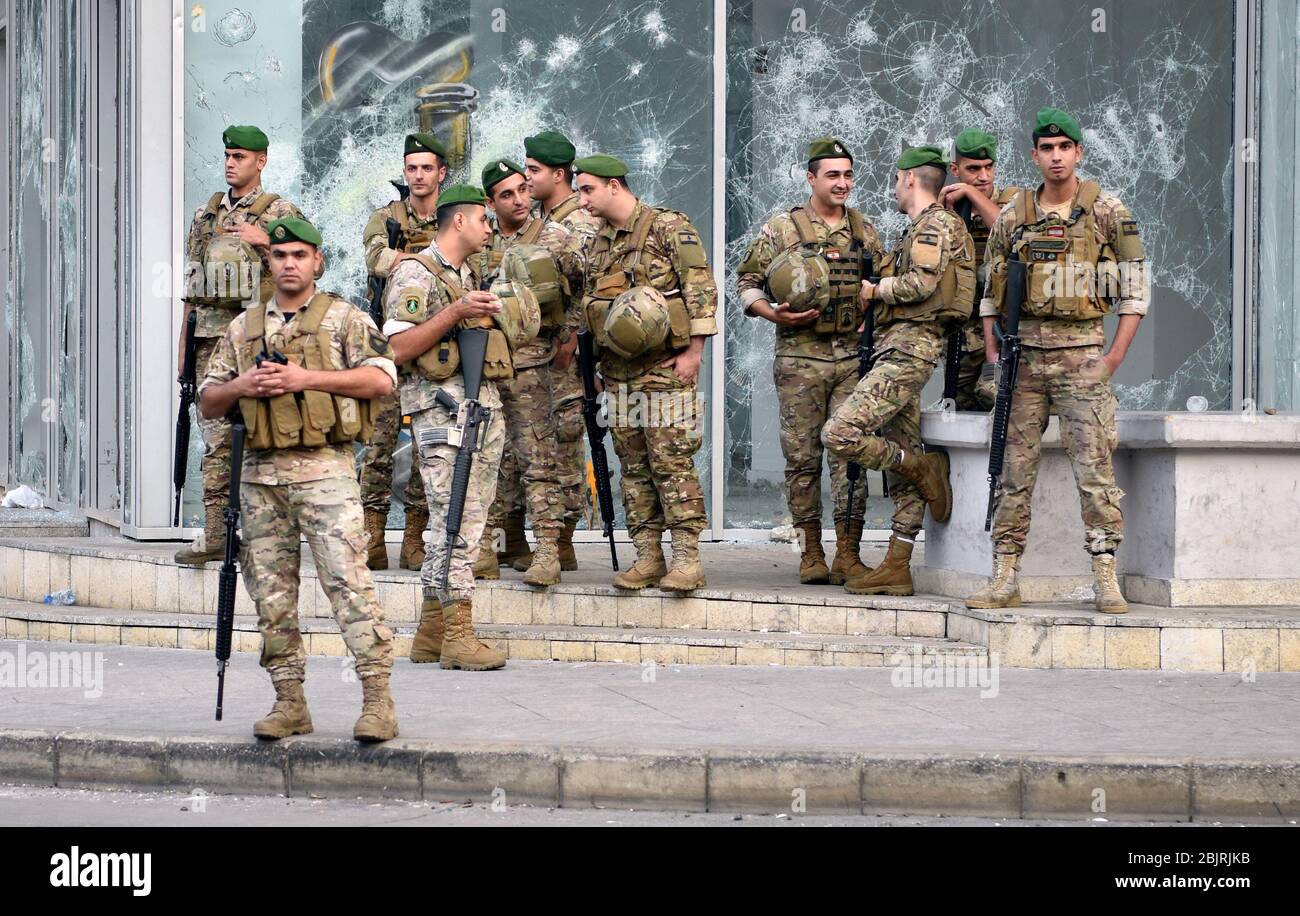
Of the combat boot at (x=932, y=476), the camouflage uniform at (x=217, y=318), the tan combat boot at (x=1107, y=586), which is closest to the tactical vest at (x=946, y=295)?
the combat boot at (x=932, y=476)

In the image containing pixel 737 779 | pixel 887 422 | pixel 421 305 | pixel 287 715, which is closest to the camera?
pixel 737 779

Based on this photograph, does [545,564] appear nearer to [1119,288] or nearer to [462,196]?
[462,196]

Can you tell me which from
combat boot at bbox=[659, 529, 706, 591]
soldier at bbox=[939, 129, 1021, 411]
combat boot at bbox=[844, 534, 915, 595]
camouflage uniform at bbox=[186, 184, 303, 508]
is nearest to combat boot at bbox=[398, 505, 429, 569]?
camouflage uniform at bbox=[186, 184, 303, 508]

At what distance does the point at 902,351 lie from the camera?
958cm

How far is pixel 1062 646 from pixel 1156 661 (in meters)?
0.42

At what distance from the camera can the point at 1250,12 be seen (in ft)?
43.9

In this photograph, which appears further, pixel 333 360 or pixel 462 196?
pixel 462 196

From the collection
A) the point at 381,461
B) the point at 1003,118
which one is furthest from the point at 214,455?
the point at 1003,118

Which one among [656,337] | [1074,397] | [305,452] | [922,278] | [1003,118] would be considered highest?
[1003,118]

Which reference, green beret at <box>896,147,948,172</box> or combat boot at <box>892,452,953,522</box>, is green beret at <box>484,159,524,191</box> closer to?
green beret at <box>896,147,948,172</box>

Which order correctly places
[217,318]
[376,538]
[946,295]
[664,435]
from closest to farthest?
[664,435], [946,295], [217,318], [376,538]

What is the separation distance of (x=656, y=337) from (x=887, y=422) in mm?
1283

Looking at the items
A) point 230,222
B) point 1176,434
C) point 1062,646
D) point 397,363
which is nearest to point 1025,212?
point 1176,434
